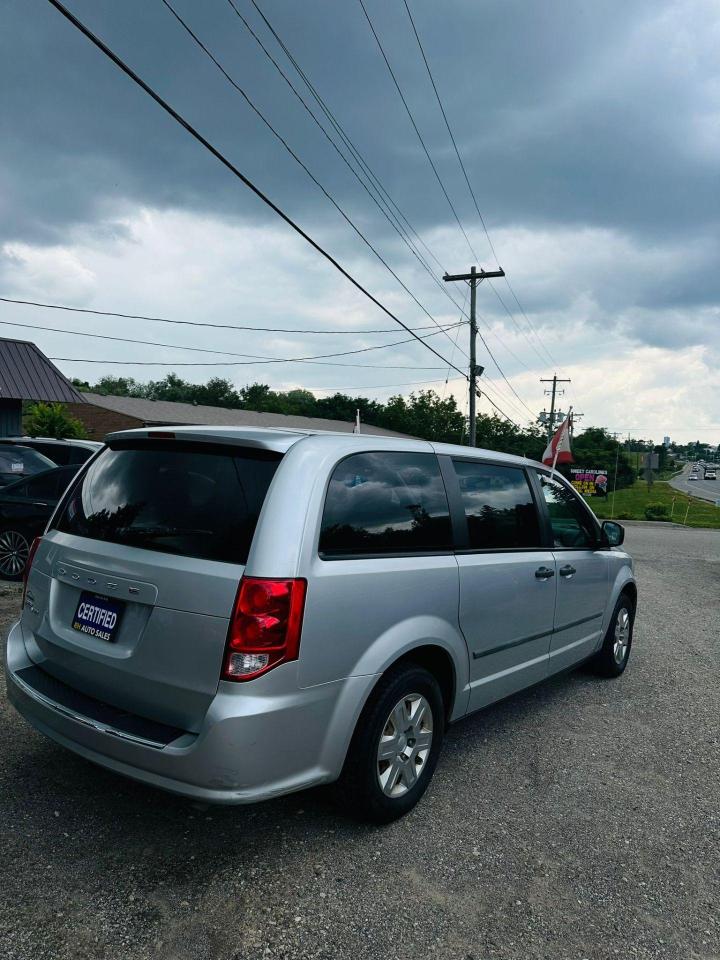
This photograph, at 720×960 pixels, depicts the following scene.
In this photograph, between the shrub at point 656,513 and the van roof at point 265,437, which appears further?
the shrub at point 656,513

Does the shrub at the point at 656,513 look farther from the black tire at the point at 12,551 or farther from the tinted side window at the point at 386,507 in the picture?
the tinted side window at the point at 386,507

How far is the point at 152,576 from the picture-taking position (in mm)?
2803

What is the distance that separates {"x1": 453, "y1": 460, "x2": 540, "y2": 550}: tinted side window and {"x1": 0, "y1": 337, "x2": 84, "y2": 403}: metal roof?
2082 cm

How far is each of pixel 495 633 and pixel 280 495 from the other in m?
1.72

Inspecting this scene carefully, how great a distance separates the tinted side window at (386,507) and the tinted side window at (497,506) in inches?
10.0

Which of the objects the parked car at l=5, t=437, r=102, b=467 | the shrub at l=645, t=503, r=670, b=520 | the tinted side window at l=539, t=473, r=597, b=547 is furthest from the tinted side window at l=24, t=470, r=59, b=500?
the shrub at l=645, t=503, r=670, b=520

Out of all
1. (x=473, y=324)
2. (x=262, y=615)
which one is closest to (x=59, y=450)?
(x=262, y=615)

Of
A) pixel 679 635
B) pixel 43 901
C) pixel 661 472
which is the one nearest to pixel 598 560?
pixel 679 635

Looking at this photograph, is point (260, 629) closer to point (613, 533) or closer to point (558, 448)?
point (613, 533)

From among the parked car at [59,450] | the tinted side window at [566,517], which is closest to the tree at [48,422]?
the parked car at [59,450]

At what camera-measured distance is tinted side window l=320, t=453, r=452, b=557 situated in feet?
9.84

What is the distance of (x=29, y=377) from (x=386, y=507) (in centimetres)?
2342

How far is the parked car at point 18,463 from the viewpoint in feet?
29.7

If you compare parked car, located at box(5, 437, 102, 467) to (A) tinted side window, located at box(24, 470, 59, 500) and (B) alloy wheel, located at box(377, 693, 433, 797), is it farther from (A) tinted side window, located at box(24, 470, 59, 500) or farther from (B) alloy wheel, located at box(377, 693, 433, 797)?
(B) alloy wheel, located at box(377, 693, 433, 797)
